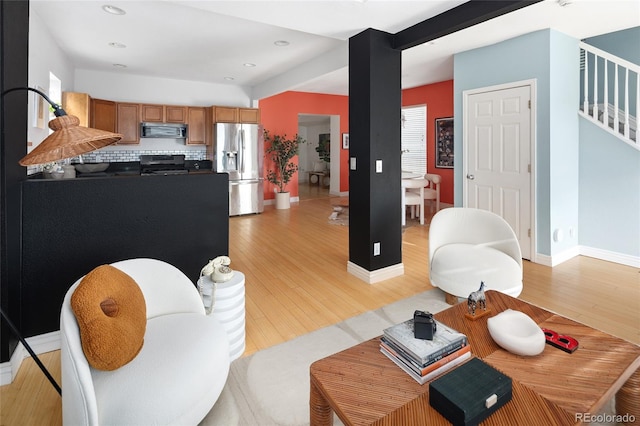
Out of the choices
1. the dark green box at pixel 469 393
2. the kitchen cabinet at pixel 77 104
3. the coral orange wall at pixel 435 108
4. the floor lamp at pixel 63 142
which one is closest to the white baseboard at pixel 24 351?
the floor lamp at pixel 63 142

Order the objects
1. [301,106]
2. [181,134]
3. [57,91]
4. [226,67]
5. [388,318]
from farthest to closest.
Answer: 1. [301,106]
2. [181,134]
3. [226,67]
4. [57,91]
5. [388,318]

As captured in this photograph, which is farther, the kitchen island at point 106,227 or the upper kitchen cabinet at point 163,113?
the upper kitchen cabinet at point 163,113

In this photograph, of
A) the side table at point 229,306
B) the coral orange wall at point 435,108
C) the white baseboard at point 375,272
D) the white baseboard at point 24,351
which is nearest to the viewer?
the white baseboard at point 24,351

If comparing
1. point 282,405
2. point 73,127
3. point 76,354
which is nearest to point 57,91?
point 73,127

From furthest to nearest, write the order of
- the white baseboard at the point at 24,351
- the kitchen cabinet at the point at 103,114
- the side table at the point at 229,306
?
1. the kitchen cabinet at the point at 103,114
2. the side table at the point at 229,306
3. the white baseboard at the point at 24,351

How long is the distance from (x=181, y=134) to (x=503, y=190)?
5608mm

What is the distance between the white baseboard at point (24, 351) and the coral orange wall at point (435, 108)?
6725 mm

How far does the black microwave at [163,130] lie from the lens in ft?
20.6

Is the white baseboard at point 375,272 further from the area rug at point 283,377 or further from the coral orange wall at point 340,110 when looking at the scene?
the coral orange wall at point 340,110

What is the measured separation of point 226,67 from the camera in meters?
5.86

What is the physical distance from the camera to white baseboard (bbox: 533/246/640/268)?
154 inches

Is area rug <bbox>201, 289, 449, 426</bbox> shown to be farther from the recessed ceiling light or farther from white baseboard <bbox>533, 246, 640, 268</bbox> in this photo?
the recessed ceiling light

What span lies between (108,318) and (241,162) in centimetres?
580

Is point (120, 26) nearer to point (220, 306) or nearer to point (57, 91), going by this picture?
point (57, 91)
